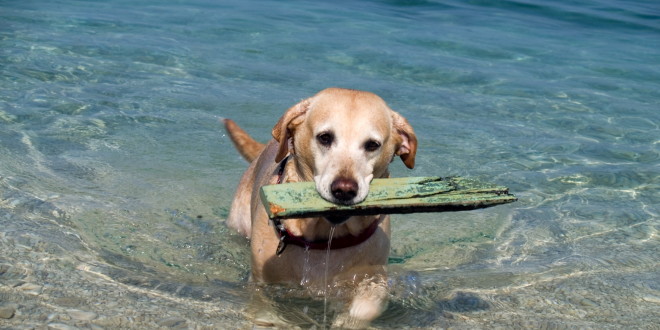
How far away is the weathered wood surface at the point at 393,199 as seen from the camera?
3840 mm

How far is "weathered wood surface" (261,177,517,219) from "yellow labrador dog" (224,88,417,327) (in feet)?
0.58

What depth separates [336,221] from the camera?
421cm

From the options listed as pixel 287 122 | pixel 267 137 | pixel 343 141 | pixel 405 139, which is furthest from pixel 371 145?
pixel 267 137

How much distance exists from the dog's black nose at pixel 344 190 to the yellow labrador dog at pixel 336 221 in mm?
225

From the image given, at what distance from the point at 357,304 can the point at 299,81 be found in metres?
6.36

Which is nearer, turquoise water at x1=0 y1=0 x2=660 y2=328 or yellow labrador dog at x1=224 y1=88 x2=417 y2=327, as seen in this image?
yellow labrador dog at x1=224 y1=88 x2=417 y2=327

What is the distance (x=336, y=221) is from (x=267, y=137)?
12.9 feet

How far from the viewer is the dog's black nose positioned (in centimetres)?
389

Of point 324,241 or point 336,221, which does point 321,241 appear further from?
point 336,221

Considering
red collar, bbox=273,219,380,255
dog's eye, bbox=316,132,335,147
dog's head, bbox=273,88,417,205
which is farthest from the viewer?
red collar, bbox=273,219,380,255

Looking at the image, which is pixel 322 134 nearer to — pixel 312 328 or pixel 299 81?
pixel 312 328

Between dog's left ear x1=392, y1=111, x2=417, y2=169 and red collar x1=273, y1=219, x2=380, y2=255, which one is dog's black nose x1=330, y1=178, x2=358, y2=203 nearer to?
red collar x1=273, y1=219, x2=380, y2=255

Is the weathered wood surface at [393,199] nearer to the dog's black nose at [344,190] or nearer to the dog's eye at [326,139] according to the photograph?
the dog's black nose at [344,190]

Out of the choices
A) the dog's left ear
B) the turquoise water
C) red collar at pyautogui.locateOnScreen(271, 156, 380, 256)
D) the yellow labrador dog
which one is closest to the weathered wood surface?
the yellow labrador dog
